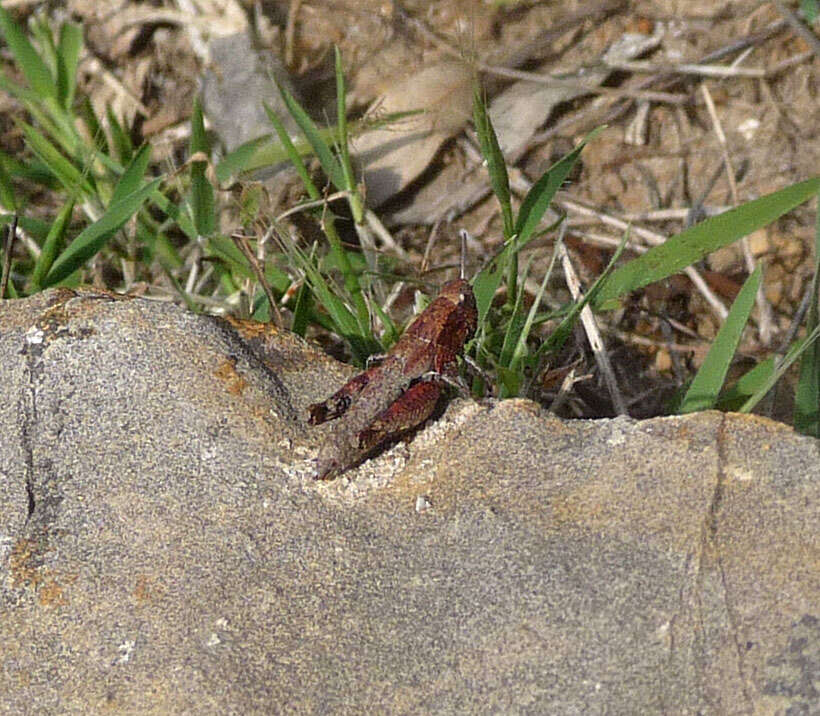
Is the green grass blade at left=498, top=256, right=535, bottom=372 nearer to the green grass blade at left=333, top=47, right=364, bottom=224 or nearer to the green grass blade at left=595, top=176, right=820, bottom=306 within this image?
the green grass blade at left=595, top=176, right=820, bottom=306

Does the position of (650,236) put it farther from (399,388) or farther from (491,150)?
(399,388)

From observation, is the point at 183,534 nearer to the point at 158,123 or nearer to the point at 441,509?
the point at 441,509

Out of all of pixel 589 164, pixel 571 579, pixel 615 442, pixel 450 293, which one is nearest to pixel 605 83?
pixel 589 164

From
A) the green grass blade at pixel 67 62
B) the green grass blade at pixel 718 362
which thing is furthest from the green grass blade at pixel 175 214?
the green grass blade at pixel 718 362

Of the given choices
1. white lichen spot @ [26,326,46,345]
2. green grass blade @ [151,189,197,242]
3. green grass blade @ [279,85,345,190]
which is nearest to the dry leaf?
green grass blade @ [279,85,345,190]

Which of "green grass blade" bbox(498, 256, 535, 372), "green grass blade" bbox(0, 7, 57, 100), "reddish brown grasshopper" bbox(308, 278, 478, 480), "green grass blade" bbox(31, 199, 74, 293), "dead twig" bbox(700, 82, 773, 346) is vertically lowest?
"dead twig" bbox(700, 82, 773, 346)

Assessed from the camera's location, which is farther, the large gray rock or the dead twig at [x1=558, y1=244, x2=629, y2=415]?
the dead twig at [x1=558, y1=244, x2=629, y2=415]

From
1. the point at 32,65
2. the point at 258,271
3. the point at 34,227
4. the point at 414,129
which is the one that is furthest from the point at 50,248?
the point at 414,129
